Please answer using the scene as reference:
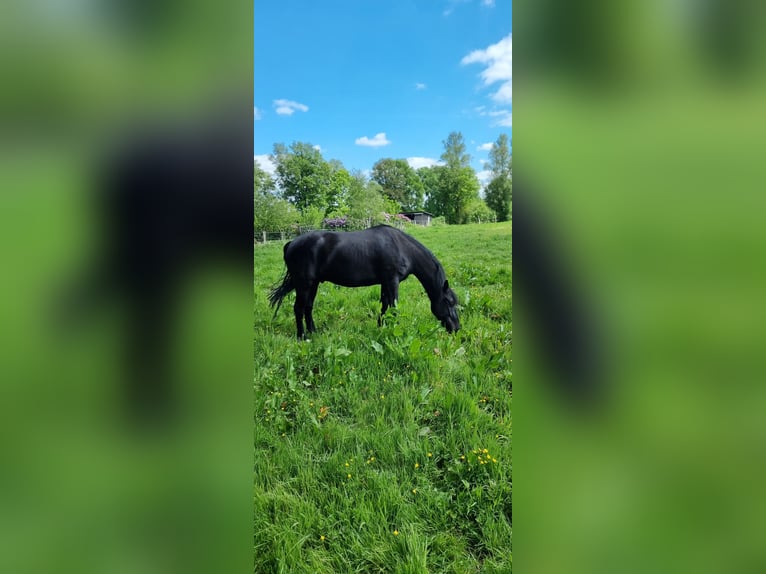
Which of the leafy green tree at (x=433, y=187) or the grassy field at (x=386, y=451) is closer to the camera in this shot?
the grassy field at (x=386, y=451)

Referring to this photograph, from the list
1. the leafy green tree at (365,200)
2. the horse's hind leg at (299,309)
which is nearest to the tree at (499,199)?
the leafy green tree at (365,200)

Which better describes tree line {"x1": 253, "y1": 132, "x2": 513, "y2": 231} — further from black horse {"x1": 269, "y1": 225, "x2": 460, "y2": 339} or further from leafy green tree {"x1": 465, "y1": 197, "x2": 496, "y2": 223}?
black horse {"x1": 269, "y1": 225, "x2": 460, "y2": 339}

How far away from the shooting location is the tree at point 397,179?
11.2ft

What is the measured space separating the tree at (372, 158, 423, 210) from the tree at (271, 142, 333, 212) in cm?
104

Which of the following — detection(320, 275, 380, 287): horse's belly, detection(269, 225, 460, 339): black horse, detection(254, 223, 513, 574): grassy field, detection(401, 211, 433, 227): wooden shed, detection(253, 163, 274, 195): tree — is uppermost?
detection(253, 163, 274, 195): tree

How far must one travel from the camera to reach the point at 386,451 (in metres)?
1.79

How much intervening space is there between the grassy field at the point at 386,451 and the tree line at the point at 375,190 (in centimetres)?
133

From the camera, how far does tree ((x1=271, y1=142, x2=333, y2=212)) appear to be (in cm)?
467

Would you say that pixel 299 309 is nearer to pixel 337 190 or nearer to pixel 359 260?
pixel 359 260

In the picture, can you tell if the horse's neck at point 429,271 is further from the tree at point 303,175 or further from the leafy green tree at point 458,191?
the tree at point 303,175
